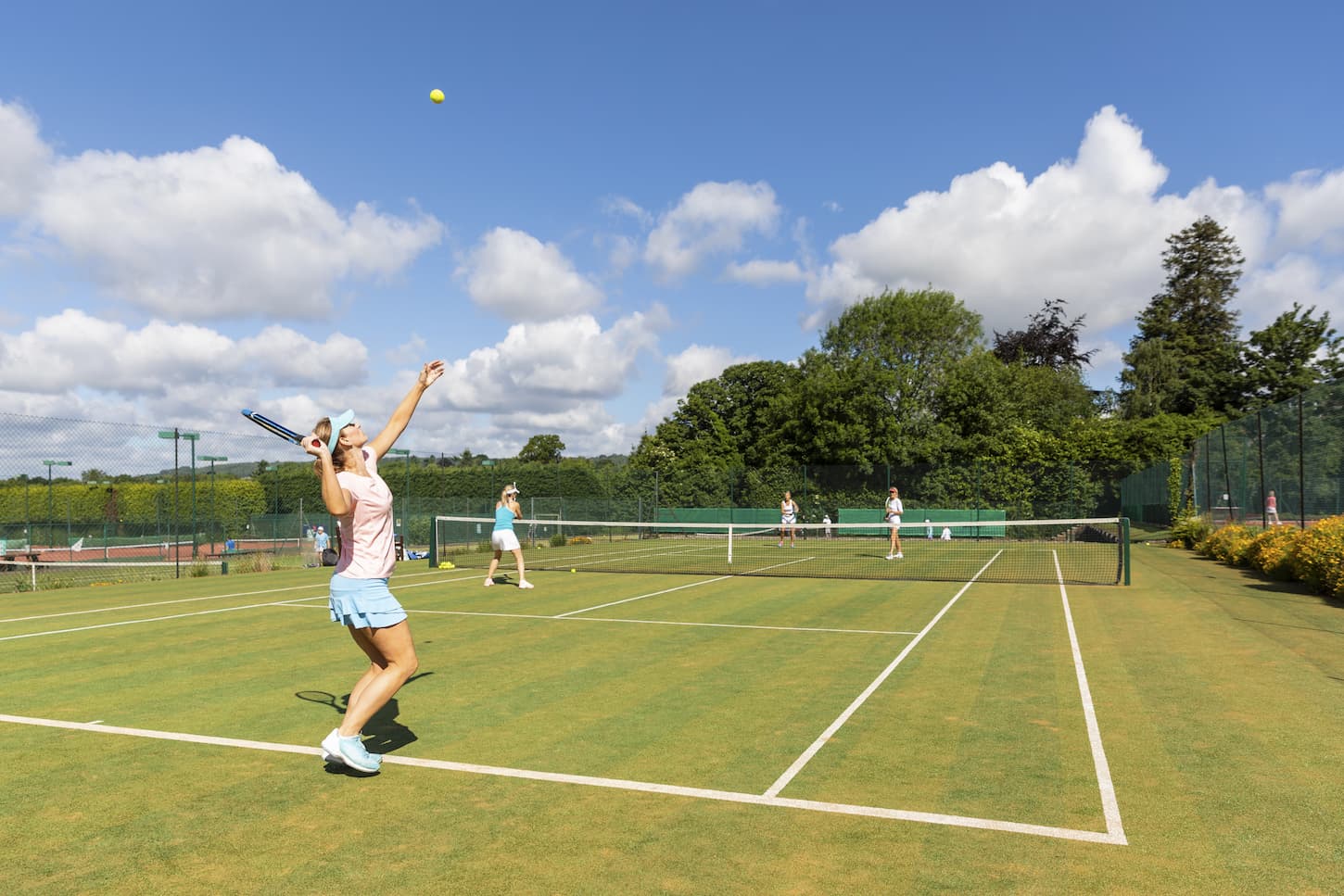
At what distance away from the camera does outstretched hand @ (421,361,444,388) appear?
5.80m

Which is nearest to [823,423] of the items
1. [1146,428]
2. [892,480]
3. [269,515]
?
[892,480]

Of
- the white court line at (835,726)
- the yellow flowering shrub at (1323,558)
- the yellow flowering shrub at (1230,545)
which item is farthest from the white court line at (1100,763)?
the yellow flowering shrub at (1230,545)

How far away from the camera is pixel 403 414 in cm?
549

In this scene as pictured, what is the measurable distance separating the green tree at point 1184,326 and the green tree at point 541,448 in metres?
72.1

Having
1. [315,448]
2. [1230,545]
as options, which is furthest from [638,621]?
[1230,545]

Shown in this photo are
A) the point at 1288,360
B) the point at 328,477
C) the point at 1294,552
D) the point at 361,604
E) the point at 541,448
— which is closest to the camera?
the point at 328,477

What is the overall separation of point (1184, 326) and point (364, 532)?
70875 mm

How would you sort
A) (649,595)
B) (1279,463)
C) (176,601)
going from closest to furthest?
(176,601)
(649,595)
(1279,463)

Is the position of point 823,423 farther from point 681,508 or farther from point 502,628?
point 502,628

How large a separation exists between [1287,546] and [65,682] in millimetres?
18323

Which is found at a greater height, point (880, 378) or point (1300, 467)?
point (880, 378)

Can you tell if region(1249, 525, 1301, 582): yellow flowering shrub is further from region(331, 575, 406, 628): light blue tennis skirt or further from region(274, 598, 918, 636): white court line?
region(331, 575, 406, 628): light blue tennis skirt

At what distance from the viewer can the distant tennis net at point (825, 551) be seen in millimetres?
18375

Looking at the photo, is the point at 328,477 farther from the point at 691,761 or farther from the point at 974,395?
the point at 974,395
